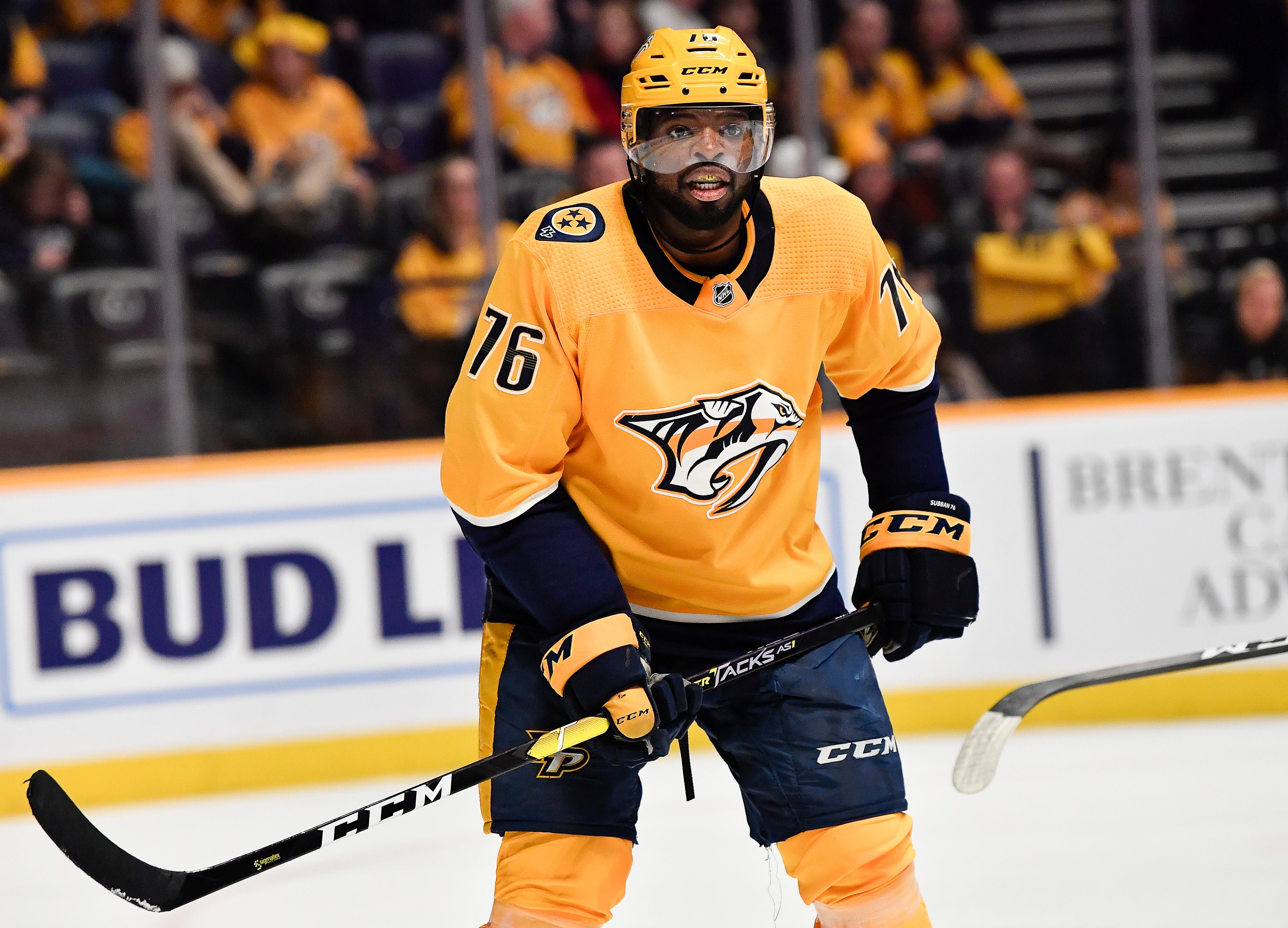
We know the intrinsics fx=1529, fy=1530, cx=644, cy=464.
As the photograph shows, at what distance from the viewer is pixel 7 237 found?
415 cm

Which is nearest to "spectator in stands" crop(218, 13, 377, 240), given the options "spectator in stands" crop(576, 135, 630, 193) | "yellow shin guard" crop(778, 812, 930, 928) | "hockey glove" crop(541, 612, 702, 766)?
"spectator in stands" crop(576, 135, 630, 193)

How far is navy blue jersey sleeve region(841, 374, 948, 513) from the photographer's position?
2.03 meters

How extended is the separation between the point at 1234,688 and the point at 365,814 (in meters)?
3.02

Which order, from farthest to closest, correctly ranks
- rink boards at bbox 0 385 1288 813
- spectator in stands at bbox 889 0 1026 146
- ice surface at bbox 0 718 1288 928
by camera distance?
spectator in stands at bbox 889 0 1026 146
rink boards at bbox 0 385 1288 813
ice surface at bbox 0 718 1288 928

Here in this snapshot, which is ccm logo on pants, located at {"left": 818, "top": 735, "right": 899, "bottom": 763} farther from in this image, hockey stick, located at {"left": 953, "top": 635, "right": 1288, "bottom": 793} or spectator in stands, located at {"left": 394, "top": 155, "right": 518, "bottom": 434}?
spectator in stands, located at {"left": 394, "top": 155, "right": 518, "bottom": 434}

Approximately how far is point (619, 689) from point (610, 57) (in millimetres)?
3467

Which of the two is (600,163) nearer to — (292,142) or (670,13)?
(670,13)

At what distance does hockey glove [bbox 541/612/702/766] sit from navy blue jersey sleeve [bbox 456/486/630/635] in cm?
2

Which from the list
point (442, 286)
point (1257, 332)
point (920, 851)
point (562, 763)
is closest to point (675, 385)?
point (562, 763)

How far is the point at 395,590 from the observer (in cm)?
389

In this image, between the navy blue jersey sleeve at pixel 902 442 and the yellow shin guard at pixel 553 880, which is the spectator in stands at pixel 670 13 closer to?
the navy blue jersey sleeve at pixel 902 442

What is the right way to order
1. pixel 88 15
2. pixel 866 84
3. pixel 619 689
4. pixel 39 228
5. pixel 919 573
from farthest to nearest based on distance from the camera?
1. pixel 866 84
2. pixel 88 15
3. pixel 39 228
4. pixel 919 573
5. pixel 619 689

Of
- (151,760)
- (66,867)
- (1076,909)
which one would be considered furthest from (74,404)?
(1076,909)

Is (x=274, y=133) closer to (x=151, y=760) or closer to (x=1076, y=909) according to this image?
(x=151, y=760)
